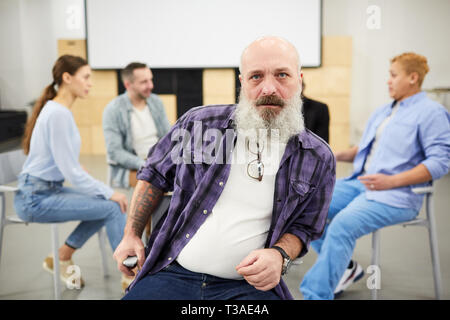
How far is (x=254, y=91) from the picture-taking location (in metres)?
1.02

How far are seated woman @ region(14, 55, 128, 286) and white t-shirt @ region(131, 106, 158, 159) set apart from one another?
2.40 feet

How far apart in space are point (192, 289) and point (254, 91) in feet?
1.78

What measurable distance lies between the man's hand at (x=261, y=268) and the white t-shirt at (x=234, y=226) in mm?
116

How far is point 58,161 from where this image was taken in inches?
65.4

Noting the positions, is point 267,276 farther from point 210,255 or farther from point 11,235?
point 11,235

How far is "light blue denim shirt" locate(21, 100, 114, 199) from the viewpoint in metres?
1.64

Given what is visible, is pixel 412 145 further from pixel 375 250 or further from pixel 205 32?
pixel 205 32

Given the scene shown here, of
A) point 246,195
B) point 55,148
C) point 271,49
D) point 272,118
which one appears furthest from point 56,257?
point 271,49

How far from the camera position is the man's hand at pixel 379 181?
174 centimetres

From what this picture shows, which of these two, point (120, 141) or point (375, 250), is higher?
point (120, 141)

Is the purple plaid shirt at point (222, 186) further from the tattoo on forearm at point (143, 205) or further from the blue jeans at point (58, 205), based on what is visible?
the blue jeans at point (58, 205)

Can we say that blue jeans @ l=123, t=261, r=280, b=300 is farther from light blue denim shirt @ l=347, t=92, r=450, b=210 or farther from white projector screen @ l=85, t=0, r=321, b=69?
white projector screen @ l=85, t=0, r=321, b=69

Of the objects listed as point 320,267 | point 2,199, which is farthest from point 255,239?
point 2,199

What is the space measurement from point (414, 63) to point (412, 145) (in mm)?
390
